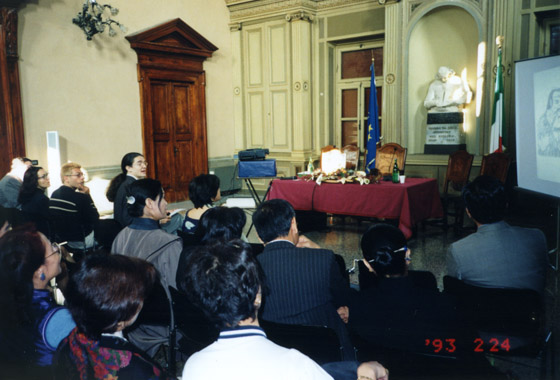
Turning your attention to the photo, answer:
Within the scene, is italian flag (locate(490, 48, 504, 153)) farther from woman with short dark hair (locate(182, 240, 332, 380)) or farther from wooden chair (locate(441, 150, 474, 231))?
woman with short dark hair (locate(182, 240, 332, 380))

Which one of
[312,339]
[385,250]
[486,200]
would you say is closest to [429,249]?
[486,200]

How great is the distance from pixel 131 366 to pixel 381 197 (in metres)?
3.91

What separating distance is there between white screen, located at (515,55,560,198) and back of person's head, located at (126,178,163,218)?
10.3 feet

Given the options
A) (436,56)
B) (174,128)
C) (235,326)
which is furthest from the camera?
(174,128)

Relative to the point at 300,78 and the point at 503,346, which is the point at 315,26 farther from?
the point at 503,346

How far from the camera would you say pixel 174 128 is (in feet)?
26.1

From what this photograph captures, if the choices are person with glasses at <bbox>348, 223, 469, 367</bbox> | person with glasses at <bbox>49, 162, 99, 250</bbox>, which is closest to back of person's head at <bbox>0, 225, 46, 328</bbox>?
person with glasses at <bbox>348, 223, 469, 367</bbox>

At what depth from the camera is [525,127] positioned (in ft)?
13.8

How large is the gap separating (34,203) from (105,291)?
268 cm

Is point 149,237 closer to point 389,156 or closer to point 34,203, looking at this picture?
point 34,203

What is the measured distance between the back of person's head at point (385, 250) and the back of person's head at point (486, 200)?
0.58 m

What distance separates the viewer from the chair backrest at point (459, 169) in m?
5.86

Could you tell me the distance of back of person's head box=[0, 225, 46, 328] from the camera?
4.72 feet

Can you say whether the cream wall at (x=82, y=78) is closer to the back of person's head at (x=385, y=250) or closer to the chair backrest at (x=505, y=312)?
the back of person's head at (x=385, y=250)
